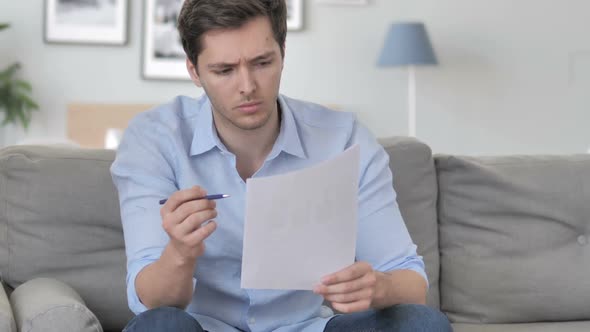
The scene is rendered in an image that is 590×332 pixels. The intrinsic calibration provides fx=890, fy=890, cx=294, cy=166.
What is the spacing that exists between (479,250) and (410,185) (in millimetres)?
238

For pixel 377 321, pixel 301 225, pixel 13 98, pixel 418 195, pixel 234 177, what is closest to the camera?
pixel 301 225

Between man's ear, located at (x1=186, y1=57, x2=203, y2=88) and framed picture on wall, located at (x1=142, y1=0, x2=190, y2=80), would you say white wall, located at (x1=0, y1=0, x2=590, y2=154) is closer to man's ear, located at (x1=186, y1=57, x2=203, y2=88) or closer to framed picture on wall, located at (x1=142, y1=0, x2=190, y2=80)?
framed picture on wall, located at (x1=142, y1=0, x2=190, y2=80)

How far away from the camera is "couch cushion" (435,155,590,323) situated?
2.15 m

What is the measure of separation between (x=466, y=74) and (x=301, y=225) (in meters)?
4.25

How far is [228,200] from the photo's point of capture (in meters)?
1.73

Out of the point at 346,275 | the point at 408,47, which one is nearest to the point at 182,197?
the point at 346,275

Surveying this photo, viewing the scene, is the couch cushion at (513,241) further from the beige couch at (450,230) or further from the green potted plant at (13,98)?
the green potted plant at (13,98)

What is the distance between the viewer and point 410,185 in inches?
84.4

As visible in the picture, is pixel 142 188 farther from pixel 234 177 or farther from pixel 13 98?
pixel 13 98

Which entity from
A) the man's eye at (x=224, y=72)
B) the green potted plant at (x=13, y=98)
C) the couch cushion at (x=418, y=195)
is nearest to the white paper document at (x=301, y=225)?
the man's eye at (x=224, y=72)

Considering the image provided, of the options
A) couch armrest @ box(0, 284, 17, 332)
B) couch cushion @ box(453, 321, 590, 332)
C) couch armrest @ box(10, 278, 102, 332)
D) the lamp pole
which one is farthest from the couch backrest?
the lamp pole

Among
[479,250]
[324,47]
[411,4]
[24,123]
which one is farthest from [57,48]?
[479,250]

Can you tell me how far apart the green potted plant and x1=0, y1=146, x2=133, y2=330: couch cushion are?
307 centimetres

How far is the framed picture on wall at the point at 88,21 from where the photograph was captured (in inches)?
201
